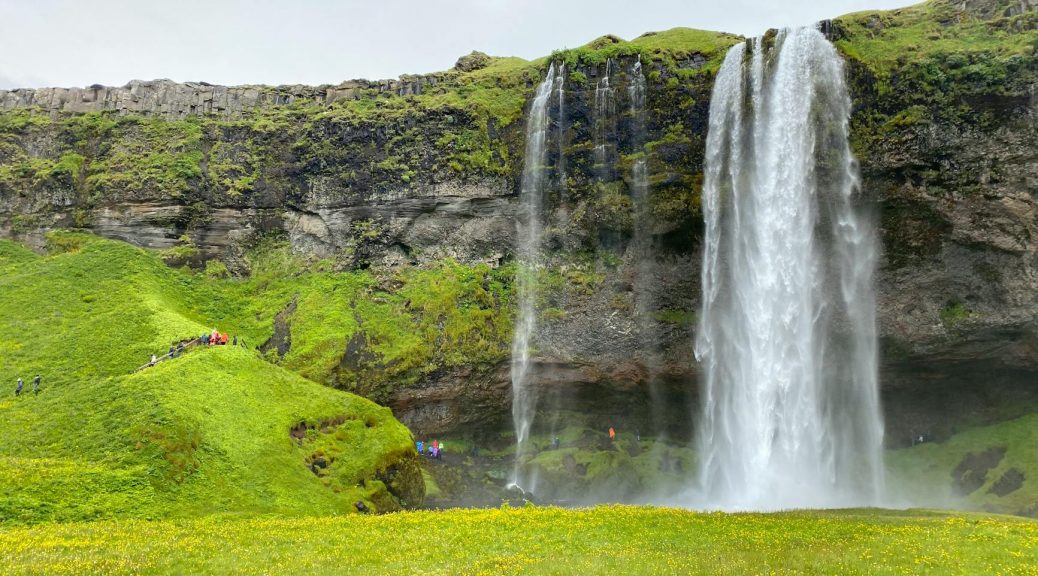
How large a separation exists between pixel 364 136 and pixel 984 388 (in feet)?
154

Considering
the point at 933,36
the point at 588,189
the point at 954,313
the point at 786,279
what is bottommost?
the point at 954,313

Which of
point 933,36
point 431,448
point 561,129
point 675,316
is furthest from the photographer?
point 561,129

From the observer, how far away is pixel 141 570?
1445cm

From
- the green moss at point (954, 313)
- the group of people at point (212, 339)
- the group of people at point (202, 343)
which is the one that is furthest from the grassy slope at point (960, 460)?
the group of people at point (202, 343)

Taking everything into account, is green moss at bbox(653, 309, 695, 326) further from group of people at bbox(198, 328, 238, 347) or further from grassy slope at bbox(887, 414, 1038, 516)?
group of people at bbox(198, 328, 238, 347)

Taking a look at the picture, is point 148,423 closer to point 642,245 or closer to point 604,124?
point 642,245

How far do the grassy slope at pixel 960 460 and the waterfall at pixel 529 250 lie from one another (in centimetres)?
2319

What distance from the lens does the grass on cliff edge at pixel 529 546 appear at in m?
15.1

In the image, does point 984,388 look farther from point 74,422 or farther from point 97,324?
point 97,324

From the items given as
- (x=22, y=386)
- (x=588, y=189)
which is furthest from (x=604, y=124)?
(x=22, y=386)

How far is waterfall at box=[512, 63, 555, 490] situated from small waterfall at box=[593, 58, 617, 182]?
3.87 metres

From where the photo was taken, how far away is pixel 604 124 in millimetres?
47031

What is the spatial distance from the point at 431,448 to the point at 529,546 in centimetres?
2605

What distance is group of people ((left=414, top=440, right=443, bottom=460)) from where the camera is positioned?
43031mm
